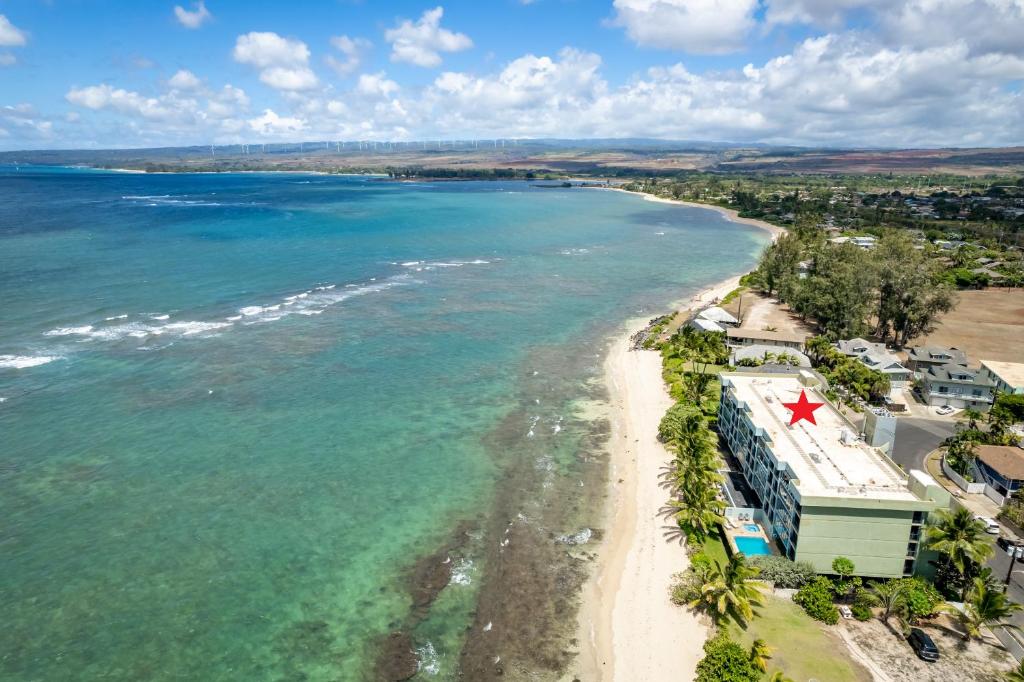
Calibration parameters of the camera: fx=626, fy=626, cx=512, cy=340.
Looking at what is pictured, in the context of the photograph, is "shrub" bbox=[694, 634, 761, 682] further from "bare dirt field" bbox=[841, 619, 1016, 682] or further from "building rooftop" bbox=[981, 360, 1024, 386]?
"building rooftop" bbox=[981, 360, 1024, 386]

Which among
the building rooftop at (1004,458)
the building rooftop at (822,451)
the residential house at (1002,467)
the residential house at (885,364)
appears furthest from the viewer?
the residential house at (885,364)

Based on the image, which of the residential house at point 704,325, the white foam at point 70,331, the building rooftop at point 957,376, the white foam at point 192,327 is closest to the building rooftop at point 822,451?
the building rooftop at point 957,376

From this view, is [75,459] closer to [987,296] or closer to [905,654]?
[905,654]

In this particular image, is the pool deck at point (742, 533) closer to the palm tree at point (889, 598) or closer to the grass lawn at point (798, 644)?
the grass lawn at point (798, 644)

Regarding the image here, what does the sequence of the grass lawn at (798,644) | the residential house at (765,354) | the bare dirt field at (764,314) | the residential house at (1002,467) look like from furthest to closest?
1. the bare dirt field at (764,314)
2. the residential house at (765,354)
3. the residential house at (1002,467)
4. the grass lawn at (798,644)

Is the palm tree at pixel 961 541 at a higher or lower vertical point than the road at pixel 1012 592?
higher

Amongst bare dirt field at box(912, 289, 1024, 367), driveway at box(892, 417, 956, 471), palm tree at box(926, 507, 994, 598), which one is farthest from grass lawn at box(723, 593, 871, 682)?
bare dirt field at box(912, 289, 1024, 367)

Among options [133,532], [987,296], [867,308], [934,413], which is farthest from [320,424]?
[987,296]
